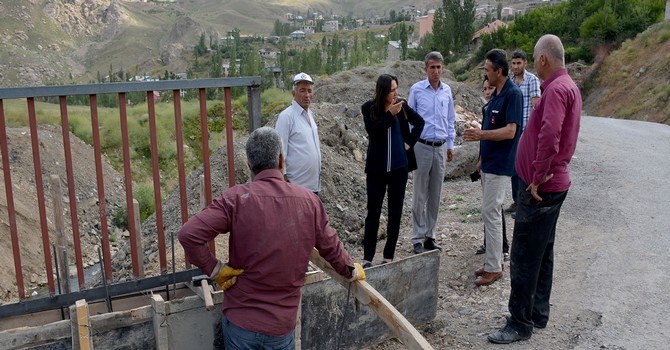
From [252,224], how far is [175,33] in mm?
143918

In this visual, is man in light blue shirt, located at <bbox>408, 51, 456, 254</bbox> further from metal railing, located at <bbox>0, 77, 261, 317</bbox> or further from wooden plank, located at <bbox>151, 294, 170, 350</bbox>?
wooden plank, located at <bbox>151, 294, 170, 350</bbox>

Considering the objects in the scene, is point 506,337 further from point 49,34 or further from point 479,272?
point 49,34

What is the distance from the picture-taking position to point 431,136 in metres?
5.89

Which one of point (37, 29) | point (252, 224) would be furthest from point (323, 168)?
point (37, 29)

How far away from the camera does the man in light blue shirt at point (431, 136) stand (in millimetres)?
5902

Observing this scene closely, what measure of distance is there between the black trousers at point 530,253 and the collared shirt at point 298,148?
1734mm

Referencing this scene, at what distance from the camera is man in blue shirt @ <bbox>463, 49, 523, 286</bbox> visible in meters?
5.07

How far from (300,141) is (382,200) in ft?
3.61

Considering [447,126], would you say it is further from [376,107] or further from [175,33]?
[175,33]

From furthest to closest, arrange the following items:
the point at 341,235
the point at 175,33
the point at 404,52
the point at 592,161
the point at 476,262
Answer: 1. the point at 175,33
2. the point at 404,52
3. the point at 592,161
4. the point at 341,235
5. the point at 476,262

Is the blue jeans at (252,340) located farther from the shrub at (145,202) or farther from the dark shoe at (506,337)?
the shrub at (145,202)

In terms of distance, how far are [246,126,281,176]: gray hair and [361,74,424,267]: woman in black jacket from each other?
7.31 ft

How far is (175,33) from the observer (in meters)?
138

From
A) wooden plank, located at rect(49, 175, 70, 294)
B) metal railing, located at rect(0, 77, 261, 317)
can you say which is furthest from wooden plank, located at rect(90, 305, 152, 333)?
wooden plank, located at rect(49, 175, 70, 294)
